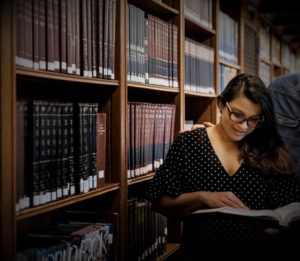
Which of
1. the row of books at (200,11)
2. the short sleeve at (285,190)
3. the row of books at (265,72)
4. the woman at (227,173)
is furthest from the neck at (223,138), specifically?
the row of books at (265,72)

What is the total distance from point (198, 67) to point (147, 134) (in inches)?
29.6

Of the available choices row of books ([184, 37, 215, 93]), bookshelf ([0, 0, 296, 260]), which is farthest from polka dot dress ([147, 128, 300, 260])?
row of books ([184, 37, 215, 93])

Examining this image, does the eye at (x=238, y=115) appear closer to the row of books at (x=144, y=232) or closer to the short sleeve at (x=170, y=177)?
the short sleeve at (x=170, y=177)

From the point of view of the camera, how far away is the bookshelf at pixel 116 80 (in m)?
1.20

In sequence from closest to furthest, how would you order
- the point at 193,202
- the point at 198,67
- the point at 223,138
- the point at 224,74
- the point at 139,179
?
1. the point at 193,202
2. the point at 223,138
3. the point at 139,179
4. the point at 198,67
5. the point at 224,74

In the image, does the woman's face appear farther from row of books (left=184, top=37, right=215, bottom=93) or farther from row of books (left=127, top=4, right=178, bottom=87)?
row of books (left=184, top=37, right=215, bottom=93)

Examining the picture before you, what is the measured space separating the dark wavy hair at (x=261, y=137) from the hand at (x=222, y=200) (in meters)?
0.17

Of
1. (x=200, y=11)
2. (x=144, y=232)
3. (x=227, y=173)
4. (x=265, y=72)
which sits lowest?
(x=144, y=232)

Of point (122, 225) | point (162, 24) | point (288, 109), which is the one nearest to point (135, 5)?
point (162, 24)

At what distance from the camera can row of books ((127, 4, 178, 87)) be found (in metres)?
1.94

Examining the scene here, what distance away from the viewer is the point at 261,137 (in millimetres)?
1850

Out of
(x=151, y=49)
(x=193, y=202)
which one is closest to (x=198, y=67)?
(x=151, y=49)

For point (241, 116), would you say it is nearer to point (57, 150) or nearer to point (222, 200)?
point (222, 200)

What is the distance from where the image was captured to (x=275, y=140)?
1.83m
